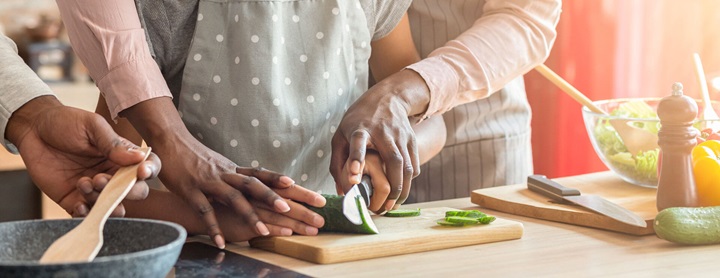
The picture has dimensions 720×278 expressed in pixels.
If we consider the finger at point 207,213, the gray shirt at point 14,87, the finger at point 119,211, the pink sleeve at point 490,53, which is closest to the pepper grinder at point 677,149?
the pink sleeve at point 490,53

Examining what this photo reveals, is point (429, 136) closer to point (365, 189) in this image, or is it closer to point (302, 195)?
point (365, 189)

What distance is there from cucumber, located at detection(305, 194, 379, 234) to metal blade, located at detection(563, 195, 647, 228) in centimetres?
34

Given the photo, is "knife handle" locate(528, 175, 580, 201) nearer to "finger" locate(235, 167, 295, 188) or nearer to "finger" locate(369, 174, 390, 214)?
"finger" locate(369, 174, 390, 214)

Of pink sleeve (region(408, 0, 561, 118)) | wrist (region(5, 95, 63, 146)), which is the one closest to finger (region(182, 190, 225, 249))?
wrist (region(5, 95, 63, 146))

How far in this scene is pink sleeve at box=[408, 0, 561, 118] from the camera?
5.09ft

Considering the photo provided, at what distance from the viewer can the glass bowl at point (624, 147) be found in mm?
1601

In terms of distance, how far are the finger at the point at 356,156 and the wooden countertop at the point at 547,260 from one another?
150 millimetres

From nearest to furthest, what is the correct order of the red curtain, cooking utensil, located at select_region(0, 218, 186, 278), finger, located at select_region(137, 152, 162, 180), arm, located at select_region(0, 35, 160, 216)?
1. cooking utensil, located at select_region(0, 218, 186, 278)
2. finger, located at select_region(137, 152, 162, 180)
3. arm, located at select_region(0, 35, 160, 216)
4. the red curtain

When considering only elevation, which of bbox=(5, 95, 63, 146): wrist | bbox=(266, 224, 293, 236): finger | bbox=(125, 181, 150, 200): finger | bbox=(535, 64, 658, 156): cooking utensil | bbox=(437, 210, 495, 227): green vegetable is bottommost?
bbox=(437, 210, 495, 227): green vegetable

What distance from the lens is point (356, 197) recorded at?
4.02ft

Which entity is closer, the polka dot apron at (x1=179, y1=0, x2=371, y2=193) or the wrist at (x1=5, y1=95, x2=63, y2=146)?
the wrist at (x1=5, y1=95, x2=63, y2=146)

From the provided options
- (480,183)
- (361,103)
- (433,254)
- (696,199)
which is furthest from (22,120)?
(480,183)

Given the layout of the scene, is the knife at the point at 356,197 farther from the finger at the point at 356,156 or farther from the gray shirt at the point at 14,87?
the gray shirt at the point at 14,87

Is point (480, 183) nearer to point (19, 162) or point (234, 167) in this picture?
point (234, 167)
